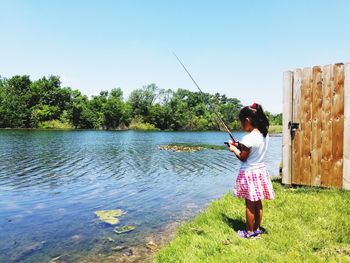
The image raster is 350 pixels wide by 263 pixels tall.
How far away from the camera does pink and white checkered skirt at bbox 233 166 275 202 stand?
17.4 feet

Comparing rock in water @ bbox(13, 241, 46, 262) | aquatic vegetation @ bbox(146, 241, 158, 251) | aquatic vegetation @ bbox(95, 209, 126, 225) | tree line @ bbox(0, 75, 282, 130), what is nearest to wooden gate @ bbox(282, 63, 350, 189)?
aquatic vegetation @ bbox(146, 241, 158, 251)

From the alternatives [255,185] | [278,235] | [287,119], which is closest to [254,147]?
[255,185]

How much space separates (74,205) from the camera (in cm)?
997

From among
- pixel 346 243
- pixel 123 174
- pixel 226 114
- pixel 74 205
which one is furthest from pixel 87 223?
pixel 226 114

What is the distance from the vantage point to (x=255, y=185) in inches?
211

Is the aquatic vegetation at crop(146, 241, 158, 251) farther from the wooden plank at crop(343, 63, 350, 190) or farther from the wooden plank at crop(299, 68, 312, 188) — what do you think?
the wooden plank at crop(343, 63, 350, 190)

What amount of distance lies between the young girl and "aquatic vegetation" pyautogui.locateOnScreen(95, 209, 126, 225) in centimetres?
393

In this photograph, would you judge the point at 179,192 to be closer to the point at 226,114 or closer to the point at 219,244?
the point at 219,244

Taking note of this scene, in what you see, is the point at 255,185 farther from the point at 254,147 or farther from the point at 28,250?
the point at 28,250

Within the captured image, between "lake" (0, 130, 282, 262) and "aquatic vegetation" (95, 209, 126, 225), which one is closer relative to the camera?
"lake" (0, 130, 282, 262)

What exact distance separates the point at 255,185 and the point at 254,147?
63 centimetres

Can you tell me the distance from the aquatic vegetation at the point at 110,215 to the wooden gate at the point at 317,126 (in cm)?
471

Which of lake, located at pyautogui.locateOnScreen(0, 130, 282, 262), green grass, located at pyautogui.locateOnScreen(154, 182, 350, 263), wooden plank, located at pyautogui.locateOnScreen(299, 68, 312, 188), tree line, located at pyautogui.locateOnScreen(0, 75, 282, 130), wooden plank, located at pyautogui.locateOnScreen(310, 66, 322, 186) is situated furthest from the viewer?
tree line, located at pyautogui.locateOnScreen(0, 75, 282, 130)

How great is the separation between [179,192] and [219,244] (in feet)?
23.5
